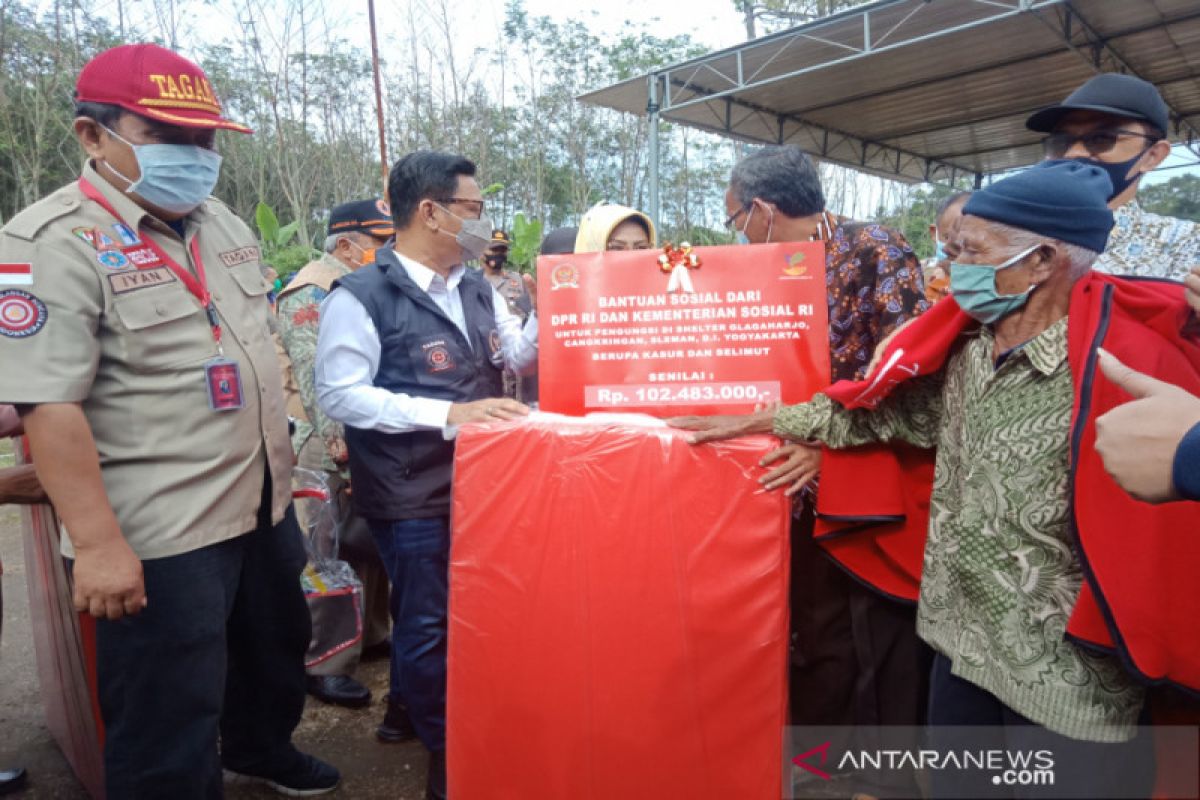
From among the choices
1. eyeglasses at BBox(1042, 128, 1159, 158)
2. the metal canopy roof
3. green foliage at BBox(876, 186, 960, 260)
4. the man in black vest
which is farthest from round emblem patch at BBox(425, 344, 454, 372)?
green foliage at BBox(876, 186, 960, 260)

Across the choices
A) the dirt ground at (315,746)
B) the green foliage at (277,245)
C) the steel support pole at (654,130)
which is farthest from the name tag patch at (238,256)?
the green foliage at (277,245)

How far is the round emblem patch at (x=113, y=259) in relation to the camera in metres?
1.64

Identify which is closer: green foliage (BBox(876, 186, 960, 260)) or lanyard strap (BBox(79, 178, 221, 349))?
lanyard strap (BBox(79, 178, 221, 349))

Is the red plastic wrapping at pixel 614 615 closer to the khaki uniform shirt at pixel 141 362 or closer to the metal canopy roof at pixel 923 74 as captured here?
the khaki uniform shirt at pixel 141 362

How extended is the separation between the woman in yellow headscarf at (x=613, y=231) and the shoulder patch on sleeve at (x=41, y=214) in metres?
1.34

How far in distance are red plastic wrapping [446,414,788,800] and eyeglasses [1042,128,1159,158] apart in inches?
48.3

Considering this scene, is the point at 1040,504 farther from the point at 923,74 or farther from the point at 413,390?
the point at 923,74

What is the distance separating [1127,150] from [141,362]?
8.03 ft

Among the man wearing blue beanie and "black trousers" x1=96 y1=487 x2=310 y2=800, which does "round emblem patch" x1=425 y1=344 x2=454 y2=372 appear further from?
the man wearing blue beanie

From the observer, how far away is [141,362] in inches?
66.0

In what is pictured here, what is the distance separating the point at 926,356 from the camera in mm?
1619

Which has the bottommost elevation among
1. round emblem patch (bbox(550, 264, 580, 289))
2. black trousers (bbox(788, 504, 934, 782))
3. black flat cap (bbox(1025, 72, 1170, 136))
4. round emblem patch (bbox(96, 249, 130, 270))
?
black trousers (bbox(788, 504, 934, 782))

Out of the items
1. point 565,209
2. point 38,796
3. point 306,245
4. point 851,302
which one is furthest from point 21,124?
point 851,302

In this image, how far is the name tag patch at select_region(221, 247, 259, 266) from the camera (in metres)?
1.98
